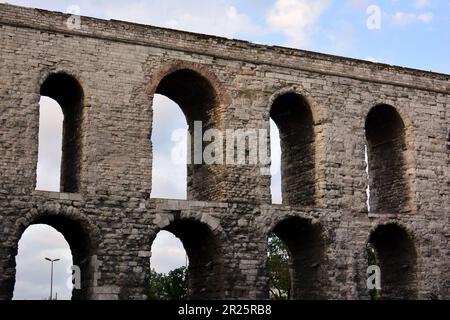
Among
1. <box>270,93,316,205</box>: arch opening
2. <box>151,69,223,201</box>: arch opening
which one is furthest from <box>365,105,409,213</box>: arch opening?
<box>151,69,223,201</box>: arch opening

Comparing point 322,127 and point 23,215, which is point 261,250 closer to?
point 322,127

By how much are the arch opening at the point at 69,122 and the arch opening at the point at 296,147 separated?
5601 millimetres

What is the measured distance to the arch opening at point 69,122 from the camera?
741 inches

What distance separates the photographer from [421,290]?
21.6 m

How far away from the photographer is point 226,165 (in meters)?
19.9

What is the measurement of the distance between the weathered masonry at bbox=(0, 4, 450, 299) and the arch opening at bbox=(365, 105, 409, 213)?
0.16ft

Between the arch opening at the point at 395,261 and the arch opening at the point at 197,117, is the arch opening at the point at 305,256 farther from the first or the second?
the arch opening at the point at 197,117

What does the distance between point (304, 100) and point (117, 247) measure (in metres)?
6.76

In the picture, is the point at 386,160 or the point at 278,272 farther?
the point at 278,272

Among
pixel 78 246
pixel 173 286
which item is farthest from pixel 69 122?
pixel 173 286

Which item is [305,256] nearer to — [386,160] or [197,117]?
[386,160]

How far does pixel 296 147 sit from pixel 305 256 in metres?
3.08

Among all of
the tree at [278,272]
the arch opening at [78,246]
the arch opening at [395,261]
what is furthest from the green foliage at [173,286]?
the arch opening at [78,246]

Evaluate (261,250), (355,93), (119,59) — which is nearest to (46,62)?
(119,59)
